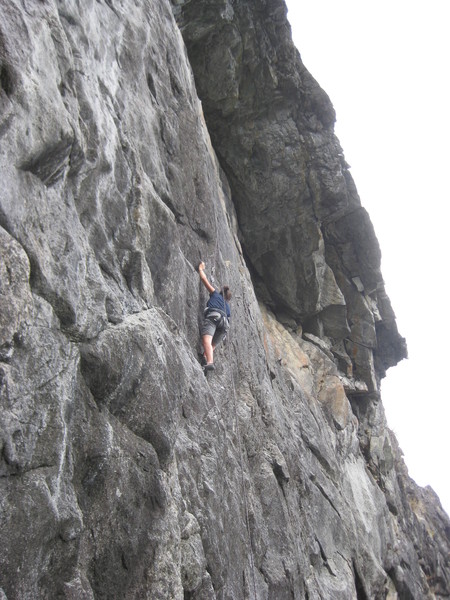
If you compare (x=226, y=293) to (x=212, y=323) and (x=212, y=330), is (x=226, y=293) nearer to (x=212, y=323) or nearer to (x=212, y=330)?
(x=212, y=323)

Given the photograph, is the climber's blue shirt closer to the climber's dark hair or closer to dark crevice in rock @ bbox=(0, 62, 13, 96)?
the climber's dark hair

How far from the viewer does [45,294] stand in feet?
20.5

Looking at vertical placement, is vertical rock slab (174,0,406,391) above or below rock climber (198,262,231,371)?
above

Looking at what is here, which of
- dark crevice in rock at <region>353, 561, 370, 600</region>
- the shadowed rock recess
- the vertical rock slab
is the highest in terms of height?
A: the vertical rock slab

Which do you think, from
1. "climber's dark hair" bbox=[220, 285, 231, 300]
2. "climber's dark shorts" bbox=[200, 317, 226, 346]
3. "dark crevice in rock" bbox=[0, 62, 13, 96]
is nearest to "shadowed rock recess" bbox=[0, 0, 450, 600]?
"dark crevice in rock" bbox=[0, 62, 13, 96]

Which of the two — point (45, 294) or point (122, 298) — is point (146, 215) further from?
point (45, 294)

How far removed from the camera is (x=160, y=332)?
8469 mm

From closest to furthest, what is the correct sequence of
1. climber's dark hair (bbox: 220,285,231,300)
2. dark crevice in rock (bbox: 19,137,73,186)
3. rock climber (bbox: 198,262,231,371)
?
dark crevice in rock (bbox: 19,137,73,186) < rock climber (bbox: 198,262,231,371) < climber's dark hair (bbox: 220,285,231,300)

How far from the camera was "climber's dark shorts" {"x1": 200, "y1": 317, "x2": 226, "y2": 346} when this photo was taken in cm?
1115

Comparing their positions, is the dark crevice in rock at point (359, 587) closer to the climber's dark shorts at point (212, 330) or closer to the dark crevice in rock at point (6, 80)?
the climber's dark shorts at point (212, 330)

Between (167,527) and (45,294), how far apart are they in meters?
3.64

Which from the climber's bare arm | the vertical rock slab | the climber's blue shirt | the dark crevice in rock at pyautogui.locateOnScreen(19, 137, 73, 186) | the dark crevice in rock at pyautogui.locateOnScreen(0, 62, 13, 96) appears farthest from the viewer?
the vertical rock slab

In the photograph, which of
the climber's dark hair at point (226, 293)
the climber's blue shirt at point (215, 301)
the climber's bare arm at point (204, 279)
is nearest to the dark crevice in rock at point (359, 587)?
the climber's dark hair at point (226, 293)

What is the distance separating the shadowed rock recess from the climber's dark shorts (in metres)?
0.24
